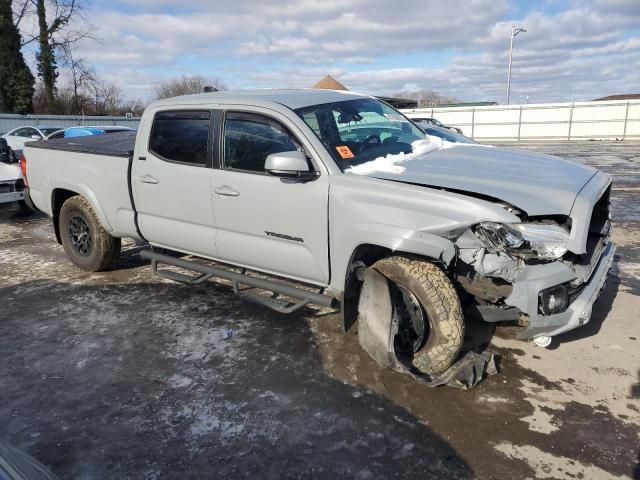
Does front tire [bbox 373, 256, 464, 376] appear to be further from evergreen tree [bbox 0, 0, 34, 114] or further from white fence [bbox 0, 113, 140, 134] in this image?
evergreen tree [bbox 0, 0, 34, 114]

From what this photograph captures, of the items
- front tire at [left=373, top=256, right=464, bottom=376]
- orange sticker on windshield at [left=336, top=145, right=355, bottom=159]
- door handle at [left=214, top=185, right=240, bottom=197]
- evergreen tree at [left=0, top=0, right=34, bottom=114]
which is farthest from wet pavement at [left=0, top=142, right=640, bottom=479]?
evergreen tree at [left=0, top=0, right=34, bottom=114]

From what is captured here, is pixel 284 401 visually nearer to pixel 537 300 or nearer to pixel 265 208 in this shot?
pixel 265 208

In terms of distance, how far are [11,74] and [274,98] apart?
117 ft

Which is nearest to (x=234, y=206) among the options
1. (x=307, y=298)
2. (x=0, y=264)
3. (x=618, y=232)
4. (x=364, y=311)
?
(x=307, y=298)

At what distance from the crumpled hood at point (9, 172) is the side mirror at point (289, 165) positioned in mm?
Answer: 7297

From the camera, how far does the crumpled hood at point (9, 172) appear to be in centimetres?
891

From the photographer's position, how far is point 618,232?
7.51 metres

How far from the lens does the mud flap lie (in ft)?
11.2

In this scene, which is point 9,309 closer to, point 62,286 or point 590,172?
point 62,286

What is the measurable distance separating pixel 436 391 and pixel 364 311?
2.37ft

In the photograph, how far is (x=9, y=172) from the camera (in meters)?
8.99

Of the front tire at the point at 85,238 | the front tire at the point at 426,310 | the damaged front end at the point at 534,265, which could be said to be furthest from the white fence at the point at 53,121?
the damaged front end at the point at 534,265

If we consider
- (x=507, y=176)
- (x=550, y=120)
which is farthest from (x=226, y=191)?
(x=550, y=120)

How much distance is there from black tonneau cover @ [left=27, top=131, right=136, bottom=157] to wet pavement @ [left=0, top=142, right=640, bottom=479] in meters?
1.56
